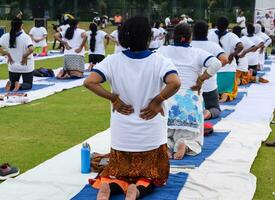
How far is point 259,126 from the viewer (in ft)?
23.6

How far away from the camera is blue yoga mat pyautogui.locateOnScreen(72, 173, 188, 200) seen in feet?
14.1

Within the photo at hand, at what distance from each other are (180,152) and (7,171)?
1.64m

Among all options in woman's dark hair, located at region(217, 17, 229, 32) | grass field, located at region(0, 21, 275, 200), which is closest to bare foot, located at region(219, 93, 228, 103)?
woman's dark hair, located at region(217, 17, 229, 32)

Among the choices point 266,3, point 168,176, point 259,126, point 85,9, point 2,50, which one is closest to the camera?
point 168,176

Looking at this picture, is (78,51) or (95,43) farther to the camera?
(95,43)

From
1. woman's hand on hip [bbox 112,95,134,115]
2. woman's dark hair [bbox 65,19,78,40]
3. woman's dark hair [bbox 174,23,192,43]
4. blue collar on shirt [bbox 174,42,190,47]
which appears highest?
woman's dark hair [bbox 174,23,192,43]

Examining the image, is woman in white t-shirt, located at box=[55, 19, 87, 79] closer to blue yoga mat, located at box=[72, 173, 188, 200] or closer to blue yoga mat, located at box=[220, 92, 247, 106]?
blue yoga mat, located at box=[220, 92, 247, 106]

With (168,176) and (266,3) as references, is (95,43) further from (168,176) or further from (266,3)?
(266,3)

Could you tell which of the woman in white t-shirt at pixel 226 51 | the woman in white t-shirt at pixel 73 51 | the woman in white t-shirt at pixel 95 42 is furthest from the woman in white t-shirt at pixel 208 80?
the woman in white t-shirt at pixel 95 42

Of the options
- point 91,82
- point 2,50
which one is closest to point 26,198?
point 91,82

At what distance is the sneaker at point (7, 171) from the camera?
4.89 meters

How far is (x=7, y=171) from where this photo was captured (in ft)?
16.2

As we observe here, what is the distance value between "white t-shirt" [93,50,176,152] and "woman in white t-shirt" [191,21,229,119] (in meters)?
2.46

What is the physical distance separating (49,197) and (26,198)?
175 millimetres
